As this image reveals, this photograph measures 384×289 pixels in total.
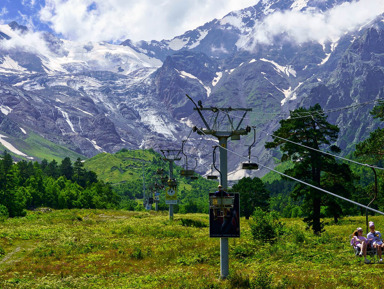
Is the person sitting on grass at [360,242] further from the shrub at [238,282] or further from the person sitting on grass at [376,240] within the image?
the shrub at [238,282]

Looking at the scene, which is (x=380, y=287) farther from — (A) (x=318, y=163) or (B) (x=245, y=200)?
A: (B) (x=245, y=200)

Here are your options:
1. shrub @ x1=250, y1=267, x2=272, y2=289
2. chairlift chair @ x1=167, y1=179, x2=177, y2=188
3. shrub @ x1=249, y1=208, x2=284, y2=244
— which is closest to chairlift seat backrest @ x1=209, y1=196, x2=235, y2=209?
shrub @ x1=250, y1=267, x2=272, y2=289

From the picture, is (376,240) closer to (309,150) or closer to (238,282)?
(238,282)

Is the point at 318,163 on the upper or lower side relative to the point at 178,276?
upper

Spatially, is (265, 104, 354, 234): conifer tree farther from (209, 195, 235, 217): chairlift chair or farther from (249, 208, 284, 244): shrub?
(209, 195, 235, 217): chairlift chair

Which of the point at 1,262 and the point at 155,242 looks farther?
the point at 155,242

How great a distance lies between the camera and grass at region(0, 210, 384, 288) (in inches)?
787

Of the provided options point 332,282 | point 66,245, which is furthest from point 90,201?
point 332,282

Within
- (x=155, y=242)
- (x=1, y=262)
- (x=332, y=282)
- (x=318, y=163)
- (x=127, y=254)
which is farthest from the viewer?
(x=155, y=242)

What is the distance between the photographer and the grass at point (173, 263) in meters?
20.0

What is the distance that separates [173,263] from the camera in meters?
A: 29.0

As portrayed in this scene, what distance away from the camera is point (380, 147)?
34844 millimetres

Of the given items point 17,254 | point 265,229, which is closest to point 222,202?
point 265,229

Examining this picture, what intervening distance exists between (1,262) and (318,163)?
26.2 metres
